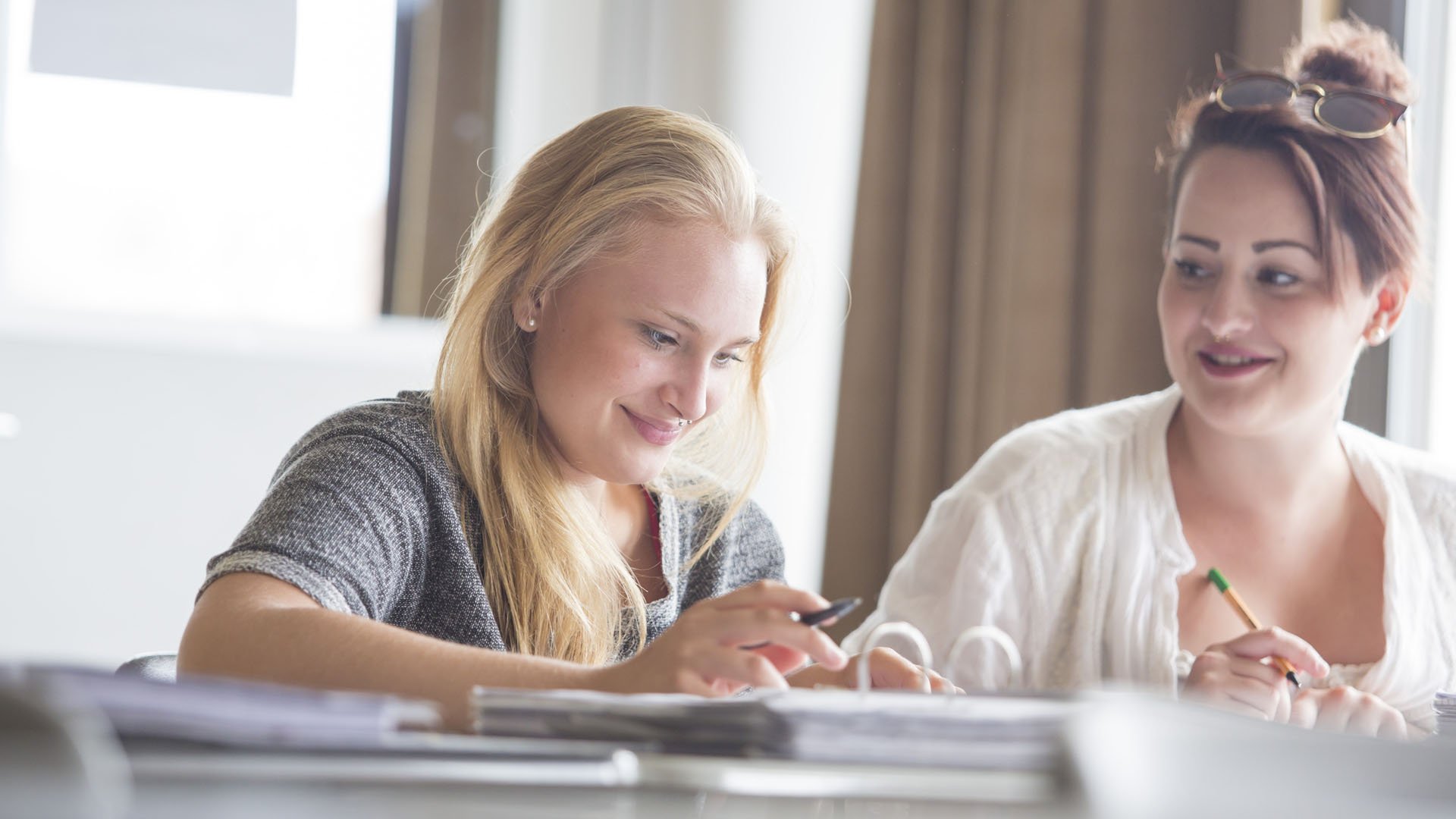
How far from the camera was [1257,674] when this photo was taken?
120 cm

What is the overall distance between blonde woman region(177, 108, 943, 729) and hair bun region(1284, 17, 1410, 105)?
0.75 m

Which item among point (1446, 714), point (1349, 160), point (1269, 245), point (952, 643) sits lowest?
point (952, 643)

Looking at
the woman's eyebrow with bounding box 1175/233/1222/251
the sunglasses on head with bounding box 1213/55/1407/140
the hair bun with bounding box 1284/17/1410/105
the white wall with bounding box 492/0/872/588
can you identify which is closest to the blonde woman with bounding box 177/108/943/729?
the woman's eyebrow with bounding box 1175/233/1222/251

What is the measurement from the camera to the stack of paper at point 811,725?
0.58 m

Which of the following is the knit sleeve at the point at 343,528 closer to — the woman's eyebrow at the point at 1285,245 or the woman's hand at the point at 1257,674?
the woman's hand at the point at 1257,674

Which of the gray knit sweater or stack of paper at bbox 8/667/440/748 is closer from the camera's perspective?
stack of paper at bbox 8/667/440/748

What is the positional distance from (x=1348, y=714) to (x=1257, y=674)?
9 cm

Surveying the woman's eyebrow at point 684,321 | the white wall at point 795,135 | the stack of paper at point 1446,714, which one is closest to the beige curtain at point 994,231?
the white wall at point 795,135

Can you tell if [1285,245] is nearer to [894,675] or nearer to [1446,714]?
[1446,714]

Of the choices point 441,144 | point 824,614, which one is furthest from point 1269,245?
point 441,144

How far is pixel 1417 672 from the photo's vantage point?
4.72 feet

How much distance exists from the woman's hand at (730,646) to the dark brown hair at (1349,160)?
3.39 ft

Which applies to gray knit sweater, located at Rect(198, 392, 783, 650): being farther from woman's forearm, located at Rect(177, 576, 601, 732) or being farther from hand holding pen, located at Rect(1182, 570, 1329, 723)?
hand holding pen, located at Rect(1182, 570, 1329, 723)

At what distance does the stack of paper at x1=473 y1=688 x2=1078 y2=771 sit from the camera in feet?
1.90
